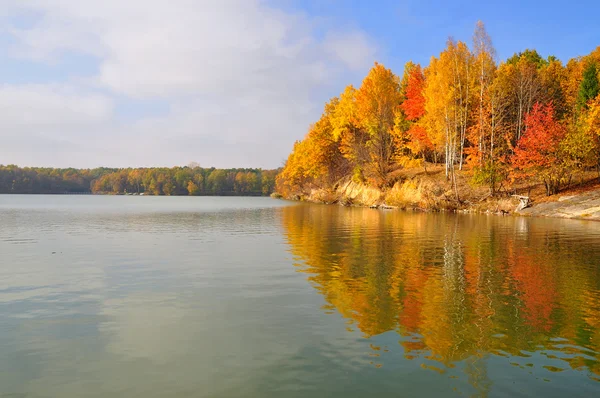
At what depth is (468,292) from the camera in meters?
12.5

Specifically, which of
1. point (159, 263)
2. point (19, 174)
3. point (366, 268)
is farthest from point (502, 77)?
point (19, 174)

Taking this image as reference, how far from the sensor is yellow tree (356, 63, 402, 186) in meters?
63.9

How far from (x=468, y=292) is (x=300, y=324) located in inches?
233

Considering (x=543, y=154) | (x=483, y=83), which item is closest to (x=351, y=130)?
(x=483, y=83)

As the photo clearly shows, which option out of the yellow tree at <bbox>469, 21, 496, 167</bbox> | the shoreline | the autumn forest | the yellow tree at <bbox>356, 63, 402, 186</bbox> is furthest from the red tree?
the yellow tree at <bbox>356, 63, 402, 186</bbox>

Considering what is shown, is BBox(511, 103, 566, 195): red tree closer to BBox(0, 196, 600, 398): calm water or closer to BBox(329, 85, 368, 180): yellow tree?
BBox(329, 85, 368, 180): yellow tree

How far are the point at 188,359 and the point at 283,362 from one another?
72.0 inches

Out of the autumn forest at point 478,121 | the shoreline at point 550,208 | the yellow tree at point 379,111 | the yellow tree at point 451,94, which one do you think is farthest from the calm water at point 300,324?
the yellow tree at point 379,111

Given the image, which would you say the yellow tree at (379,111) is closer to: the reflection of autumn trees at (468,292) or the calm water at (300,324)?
the reflection of autumn trees at (468,292)

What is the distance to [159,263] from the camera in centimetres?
1762

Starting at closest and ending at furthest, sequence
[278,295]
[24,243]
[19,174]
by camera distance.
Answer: [278,295], [24,243], [19,174]

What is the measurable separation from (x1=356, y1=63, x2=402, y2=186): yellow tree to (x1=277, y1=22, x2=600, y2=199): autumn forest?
0.52ft

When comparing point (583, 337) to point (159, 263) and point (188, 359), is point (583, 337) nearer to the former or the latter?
point (188, 359)

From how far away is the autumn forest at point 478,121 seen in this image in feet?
151
